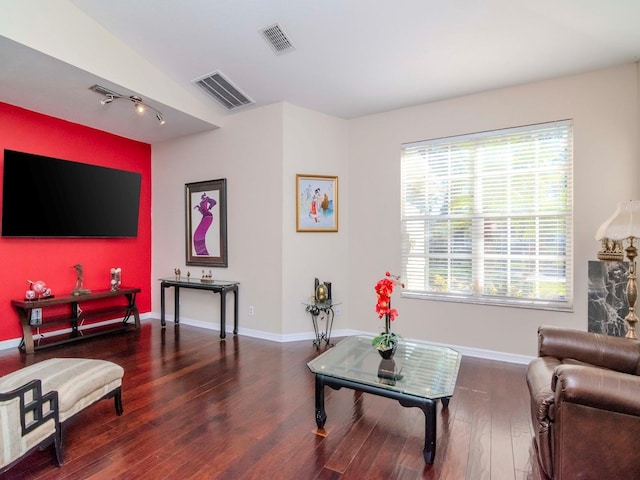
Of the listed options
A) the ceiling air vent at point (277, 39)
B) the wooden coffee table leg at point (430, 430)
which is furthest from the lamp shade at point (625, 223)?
the ceiling air vent at point (277, 39)

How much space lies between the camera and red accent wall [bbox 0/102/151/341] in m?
3.66

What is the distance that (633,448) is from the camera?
1374 millimetres

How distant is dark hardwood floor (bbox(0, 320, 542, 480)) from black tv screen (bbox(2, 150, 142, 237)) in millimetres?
1584

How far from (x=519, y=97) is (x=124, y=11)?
Result: 3.92 metres

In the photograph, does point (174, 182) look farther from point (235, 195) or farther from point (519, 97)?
point (519, 97)

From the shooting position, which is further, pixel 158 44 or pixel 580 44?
pixel 158 44

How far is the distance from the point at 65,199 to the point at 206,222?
1.67 metres

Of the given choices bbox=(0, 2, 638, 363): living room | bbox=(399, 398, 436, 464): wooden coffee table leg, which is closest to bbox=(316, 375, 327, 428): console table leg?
bbox=(399, 398, 436, 464): wooden coffee table leg

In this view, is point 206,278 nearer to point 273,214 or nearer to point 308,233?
point 273,214

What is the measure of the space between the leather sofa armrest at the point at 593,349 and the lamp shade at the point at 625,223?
76cm

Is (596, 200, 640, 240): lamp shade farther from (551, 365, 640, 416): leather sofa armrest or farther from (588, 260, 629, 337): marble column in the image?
(551, 365, 640, 416): leather sofa armrest

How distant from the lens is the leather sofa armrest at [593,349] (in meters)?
1.91

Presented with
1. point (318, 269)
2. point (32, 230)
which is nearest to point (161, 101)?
point (32, 230)

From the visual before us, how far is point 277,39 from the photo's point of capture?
9.77 feet
